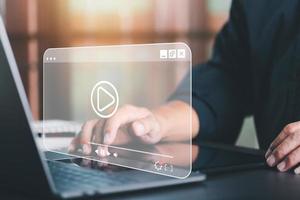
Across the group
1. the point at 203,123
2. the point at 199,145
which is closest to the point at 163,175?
the point at 199,145

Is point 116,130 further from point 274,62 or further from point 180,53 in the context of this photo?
point 274,62

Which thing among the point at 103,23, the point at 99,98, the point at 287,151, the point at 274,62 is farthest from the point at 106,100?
the point at 103,23

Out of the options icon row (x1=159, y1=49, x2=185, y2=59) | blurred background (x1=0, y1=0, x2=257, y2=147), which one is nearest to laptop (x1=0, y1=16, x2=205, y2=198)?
icon row (x1=159, y1=49, x2=185, y2=59)

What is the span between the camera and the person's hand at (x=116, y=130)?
2.41 ft

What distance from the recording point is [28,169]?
57 centimetres

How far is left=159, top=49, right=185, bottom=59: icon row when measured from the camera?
2.11 ft

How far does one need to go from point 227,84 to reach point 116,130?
589 mm

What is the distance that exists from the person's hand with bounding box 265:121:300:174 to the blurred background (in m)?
1.76

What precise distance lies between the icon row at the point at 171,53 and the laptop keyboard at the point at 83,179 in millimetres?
143

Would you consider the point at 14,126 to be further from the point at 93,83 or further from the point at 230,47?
the point at 230,47

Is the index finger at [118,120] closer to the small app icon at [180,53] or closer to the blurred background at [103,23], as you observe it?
the small app icon at [180,53]

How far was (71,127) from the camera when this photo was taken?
91cm

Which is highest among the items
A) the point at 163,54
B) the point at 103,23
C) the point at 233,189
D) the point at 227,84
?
the point at 163,54

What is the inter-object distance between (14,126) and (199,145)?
1.73 ft
